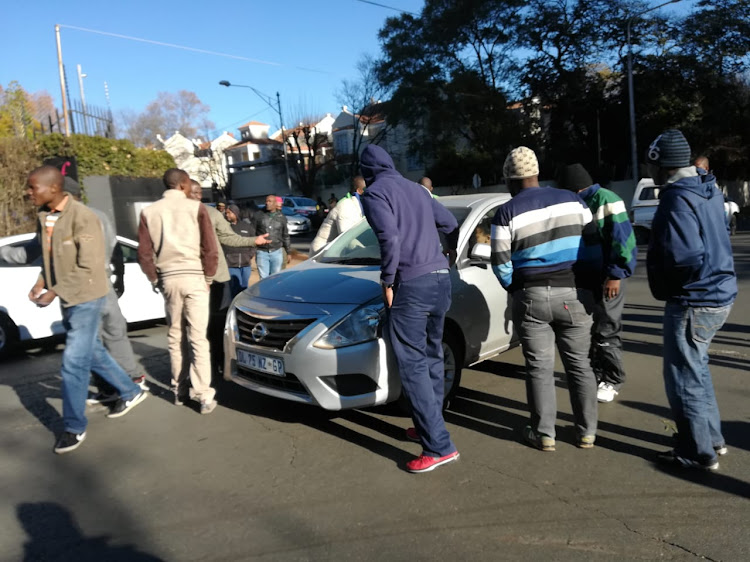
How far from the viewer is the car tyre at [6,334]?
6.97 metres

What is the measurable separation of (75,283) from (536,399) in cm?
328

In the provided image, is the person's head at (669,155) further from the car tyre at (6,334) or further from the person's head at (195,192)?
the car tyre at (6,334)

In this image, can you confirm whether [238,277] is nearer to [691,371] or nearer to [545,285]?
[545,285]

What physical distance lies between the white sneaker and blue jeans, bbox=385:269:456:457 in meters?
1.63

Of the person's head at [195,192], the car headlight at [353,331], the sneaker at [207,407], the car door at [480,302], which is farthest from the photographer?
the person's head at [195,192]

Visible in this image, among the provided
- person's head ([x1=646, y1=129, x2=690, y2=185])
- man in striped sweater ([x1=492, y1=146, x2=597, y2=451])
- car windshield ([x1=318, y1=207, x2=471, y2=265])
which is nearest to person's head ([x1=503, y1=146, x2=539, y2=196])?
man in striped sweater ([x1=492, y1=146, x2=597, y2=451])

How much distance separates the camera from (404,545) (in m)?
2.87

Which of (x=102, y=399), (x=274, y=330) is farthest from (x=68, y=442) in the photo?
(x=274, y=330)

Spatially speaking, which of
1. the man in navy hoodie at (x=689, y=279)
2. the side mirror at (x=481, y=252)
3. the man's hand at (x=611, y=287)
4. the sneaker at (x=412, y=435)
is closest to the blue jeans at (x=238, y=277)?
the side mirror at (x=481, y=252)

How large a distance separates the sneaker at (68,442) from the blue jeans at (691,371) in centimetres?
402

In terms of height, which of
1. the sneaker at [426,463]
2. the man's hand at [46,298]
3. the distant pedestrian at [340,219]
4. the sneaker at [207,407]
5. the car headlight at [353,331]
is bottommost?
the sneaker at [426,463]

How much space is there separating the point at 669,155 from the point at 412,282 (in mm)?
1609

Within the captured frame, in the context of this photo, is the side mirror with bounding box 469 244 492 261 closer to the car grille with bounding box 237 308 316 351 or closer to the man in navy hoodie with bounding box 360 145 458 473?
the man in navy hoodie with bounding box 360 145 458 473

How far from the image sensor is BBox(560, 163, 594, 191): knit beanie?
4625mm
